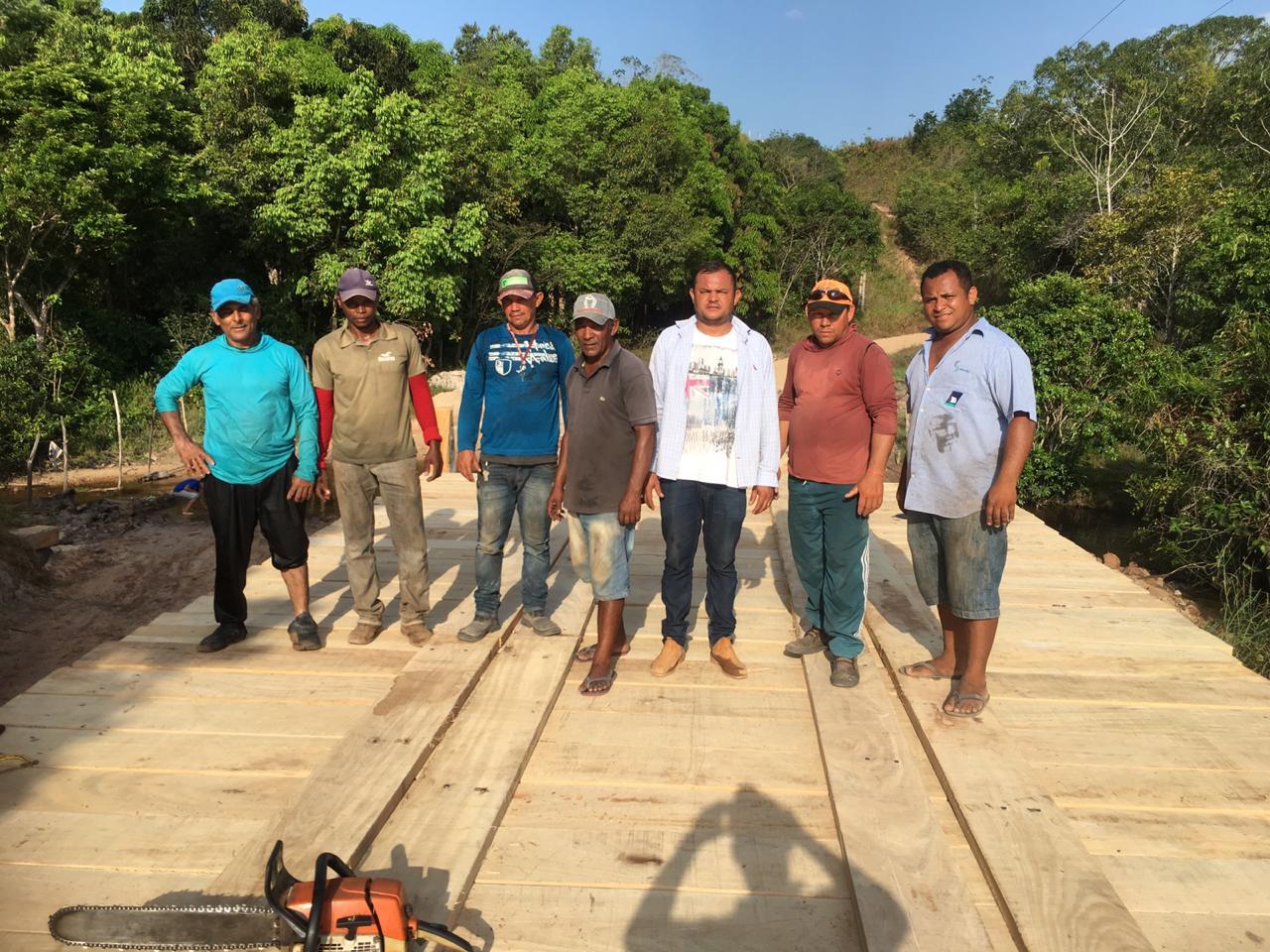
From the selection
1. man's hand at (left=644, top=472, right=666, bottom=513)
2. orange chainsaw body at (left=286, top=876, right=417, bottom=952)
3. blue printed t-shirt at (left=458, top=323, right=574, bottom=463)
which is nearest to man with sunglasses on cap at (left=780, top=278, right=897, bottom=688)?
man's hand at (left=644, top=472, right=666, bottom=513)

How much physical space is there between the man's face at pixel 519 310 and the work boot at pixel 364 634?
5.01 feet

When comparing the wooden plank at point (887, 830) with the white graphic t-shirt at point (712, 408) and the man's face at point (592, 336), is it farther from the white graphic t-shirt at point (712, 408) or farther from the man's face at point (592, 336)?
the man's face at point (592, 336)

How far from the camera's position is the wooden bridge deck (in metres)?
2.05

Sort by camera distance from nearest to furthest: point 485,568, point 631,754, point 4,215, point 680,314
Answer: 1. point 631,754
2. point 485,568
3. point 4,215
4. point 680,314

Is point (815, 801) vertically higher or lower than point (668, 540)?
lower

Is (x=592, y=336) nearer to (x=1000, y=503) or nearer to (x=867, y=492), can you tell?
(x=867, y=492)

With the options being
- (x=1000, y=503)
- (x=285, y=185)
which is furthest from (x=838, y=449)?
(x=285, y=185)

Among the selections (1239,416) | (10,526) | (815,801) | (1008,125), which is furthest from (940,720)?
(1008,125)

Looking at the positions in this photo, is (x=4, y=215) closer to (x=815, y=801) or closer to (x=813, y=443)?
(x=813, y=443)

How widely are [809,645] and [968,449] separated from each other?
112 centimetres

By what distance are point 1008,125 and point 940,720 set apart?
116 feet

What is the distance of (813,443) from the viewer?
3330 millimetres

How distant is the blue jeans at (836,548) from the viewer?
3.35 m

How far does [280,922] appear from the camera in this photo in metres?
1.81
